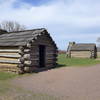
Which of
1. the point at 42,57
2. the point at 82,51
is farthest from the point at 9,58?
the point at 82,51

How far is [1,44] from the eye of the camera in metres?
18.4

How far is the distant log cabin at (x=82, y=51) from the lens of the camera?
159 feet

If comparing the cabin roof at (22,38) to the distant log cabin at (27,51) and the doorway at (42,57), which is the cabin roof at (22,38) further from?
the doorway at (42,57)

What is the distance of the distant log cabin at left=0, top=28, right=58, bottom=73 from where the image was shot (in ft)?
55.9

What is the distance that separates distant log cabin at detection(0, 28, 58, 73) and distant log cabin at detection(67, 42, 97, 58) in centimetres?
2912

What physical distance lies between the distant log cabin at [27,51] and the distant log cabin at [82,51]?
95.5 ft

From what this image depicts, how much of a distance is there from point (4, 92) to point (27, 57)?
23.5 ft

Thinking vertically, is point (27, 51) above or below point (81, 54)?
above

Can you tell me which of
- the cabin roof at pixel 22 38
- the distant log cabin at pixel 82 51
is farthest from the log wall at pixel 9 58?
the distant log cabin at pixel 82 51

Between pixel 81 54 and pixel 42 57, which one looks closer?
pixel 42 57

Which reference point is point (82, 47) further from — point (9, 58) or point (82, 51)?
point (9, 58)

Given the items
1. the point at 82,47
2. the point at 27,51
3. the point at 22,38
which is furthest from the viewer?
the point at 82,47

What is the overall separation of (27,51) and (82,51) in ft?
110

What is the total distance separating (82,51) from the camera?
49188 mm
